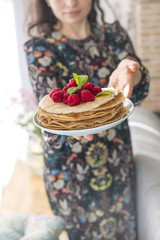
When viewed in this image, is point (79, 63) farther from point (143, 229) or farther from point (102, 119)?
point (143, 229)

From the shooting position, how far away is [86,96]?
80cm

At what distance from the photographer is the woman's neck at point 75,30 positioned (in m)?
1.19

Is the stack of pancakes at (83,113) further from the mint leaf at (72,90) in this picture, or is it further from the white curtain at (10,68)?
the white curtain at (10,68)

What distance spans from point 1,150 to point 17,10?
5.19ft

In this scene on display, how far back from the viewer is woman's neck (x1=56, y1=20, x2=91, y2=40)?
1187mm

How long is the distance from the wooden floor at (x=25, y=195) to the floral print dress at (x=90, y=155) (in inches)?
31.4

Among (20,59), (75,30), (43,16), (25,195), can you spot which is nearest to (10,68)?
(20,59)

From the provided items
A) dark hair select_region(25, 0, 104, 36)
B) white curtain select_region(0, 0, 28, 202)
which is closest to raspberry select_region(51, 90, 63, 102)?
dark hair select_region(25, 0, 104, 36)

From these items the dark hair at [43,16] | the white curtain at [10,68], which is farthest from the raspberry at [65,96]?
the white curtain at [10,68]

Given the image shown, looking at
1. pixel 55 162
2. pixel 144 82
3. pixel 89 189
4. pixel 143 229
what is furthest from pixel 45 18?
A: pixel 143 229

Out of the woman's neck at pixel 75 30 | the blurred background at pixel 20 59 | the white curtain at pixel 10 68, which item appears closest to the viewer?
the woman's neck at pixel 75 30

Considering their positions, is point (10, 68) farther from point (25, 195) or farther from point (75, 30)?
point (75, 30)

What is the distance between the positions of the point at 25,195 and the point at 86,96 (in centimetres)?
166

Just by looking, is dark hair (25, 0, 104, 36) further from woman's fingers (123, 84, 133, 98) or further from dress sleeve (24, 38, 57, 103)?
woman's fingers (123, 84, 133, 98)
